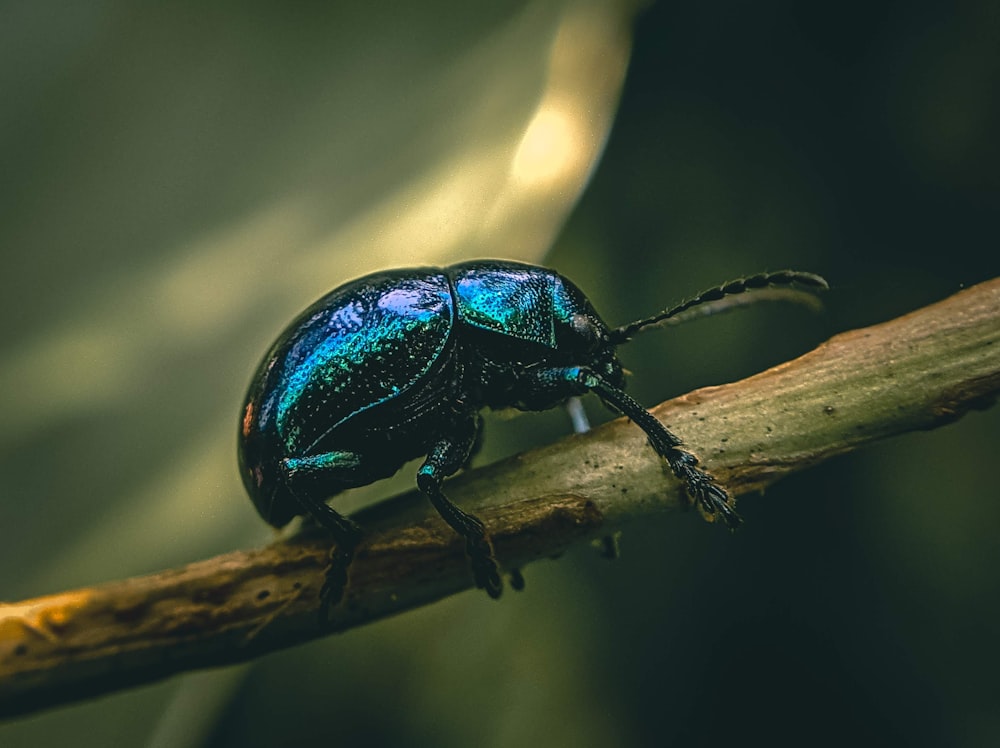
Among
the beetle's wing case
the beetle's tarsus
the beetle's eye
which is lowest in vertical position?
the beetle's tarsus

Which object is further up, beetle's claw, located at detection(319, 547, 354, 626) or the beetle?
the beetle

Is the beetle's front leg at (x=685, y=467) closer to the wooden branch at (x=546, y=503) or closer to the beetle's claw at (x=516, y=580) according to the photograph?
the wooden branch at (x=546, y=503)

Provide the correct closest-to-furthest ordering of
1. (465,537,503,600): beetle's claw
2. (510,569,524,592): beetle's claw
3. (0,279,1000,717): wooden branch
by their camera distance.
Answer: (0,279,1000,717): wooden branch < (465,537,503,600): beetle's claw < (510,569,524,592): beetle's claw

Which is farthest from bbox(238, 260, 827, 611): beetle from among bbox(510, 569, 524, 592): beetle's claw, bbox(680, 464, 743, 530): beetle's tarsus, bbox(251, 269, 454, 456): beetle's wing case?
bbox(510, 569, 524, 592): beetle's claw

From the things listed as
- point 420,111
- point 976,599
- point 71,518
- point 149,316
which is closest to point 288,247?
point 149,316

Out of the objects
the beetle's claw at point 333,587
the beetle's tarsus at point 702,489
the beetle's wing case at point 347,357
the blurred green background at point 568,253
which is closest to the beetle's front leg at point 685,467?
the beetle's tarsus at point 702,489

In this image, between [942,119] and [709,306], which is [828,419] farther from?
[942,119]

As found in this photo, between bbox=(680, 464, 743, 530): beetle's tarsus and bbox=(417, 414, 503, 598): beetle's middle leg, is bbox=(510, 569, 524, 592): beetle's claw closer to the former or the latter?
bbox=(417, 414, 503, 598): beetle's middle leg

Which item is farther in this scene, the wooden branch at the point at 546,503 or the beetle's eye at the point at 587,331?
the beetle's eye at the point at 587,331
